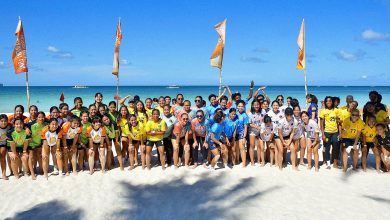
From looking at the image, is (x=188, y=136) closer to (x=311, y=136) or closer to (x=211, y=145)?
(x=211, y=145)

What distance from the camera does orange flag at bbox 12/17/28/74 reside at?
972 cm

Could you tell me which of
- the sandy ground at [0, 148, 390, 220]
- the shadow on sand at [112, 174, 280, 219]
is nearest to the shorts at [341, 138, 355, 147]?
the sandy ground at [0, 148, 390, 220]

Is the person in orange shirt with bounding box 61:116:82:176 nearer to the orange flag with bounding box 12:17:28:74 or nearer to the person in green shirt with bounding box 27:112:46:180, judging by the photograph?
the person in green shirt with bounding box 27:112:46:180

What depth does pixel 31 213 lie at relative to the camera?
5.93 metres

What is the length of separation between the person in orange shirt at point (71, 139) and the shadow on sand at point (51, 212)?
173cm

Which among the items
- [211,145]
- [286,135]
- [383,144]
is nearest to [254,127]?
[286,135]

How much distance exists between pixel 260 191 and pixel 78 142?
465 centimetres

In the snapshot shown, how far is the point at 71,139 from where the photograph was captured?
7824mm

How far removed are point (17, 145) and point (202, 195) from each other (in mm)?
4561

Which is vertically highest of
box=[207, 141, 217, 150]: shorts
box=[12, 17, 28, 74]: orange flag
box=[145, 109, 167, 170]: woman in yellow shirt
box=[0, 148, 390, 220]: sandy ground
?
box=[12, 17, 28, 74]: orange flag

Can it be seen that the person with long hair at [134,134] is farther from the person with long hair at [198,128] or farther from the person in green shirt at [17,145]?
the person in green shirt at [17,145]

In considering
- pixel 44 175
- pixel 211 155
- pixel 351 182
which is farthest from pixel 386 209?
pixel 44 175

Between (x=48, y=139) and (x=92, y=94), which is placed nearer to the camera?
(x=48, y=139)

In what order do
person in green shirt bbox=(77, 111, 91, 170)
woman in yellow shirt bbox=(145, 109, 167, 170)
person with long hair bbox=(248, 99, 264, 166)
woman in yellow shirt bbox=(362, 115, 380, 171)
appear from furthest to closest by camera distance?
person with long hair bbox=(248, 99, 264, 166) < woman in yellow shirt bbox=(145, 109, 167, 170) < person in green shirt bbox=(77, 111, 91, 170) < woman in yellow shirt bbox=(362, 115, 380, 171)
